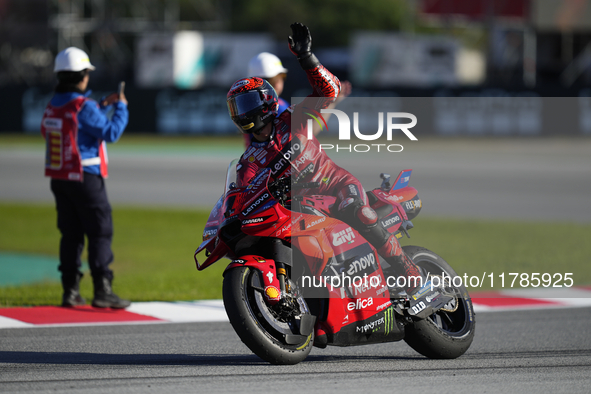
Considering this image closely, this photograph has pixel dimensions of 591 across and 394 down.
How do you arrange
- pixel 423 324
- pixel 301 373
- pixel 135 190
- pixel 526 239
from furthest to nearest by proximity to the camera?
pixel 135 190, pixel 526 239, pixel 423 324, pixel 301 373

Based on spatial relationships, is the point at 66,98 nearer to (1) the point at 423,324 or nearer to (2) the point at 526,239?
(1) the point at 423,324

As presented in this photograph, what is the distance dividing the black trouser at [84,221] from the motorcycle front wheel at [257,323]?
2.59m

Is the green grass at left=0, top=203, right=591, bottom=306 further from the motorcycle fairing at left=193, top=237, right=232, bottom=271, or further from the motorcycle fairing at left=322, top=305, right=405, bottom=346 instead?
the motorcycle fairing at left=322, top=305, right=405, bottom=346

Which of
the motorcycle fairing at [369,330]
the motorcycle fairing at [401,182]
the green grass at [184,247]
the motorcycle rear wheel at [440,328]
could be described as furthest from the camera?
the green grass at [184,247]

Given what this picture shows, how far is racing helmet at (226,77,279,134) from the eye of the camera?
4.67m

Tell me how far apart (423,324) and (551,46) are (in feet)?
130

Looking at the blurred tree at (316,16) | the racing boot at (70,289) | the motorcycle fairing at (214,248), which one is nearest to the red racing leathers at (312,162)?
the motorcycle fairing at (214,248)

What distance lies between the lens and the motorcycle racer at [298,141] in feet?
15.1

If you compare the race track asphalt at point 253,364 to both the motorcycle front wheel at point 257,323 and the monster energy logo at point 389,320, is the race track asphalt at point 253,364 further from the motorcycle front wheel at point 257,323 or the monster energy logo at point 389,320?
the monster energy logo at point 389,320

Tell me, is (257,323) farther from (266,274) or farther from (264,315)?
(266,274)

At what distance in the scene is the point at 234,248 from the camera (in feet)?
15.2

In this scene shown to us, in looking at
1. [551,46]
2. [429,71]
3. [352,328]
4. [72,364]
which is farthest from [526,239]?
[551,46]

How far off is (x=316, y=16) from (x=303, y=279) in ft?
221

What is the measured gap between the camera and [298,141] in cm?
464
